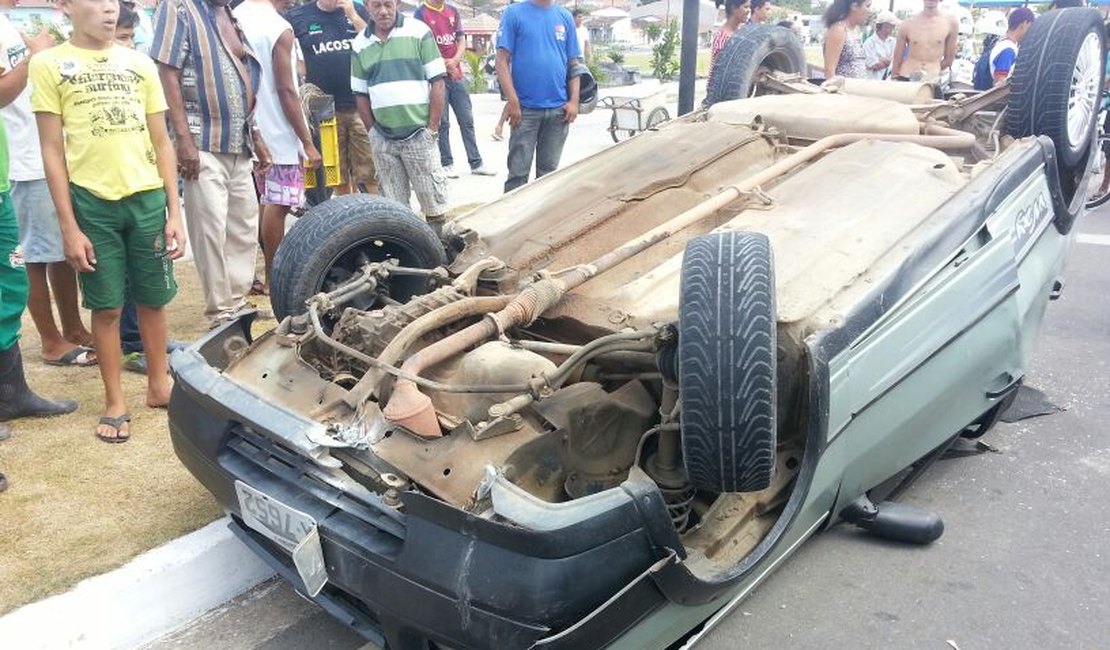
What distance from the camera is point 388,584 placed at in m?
2.42

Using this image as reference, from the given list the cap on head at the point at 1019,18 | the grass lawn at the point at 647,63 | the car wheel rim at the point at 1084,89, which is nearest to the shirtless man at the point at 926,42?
the cap on head at the point at 1019,18

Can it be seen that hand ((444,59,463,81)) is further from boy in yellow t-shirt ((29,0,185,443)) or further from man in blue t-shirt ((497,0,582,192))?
boy in yellow t-shirt ((29,0,185,443))

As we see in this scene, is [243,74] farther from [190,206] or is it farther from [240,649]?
[240,649]

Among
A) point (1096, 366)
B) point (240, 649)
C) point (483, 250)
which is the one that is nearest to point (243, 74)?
point (483, 250)

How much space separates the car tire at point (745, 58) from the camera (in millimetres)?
5383

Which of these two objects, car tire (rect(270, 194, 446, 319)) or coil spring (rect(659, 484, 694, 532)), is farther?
car tire (rect(270, 194, 446, 319))

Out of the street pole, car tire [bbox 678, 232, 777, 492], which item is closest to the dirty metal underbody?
car tire [bbox 678, 232, 777, 492]

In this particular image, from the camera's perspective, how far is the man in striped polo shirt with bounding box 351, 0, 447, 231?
6.01m

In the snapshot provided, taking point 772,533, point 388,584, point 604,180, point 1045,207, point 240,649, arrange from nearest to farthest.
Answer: point 388,584, point 772,533, point 240,649, point 1045,207, point 604,180

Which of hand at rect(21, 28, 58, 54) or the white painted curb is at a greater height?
hand at rect(21, 28, 58, 54)

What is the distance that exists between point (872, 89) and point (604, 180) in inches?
74.1

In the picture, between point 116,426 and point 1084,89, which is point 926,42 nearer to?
point 1084,89

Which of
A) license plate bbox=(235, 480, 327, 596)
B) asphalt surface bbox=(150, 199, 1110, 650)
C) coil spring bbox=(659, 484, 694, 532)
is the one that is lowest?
asphalt surface bbox=(150, 199, 1110, 650)

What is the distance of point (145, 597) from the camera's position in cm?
317
